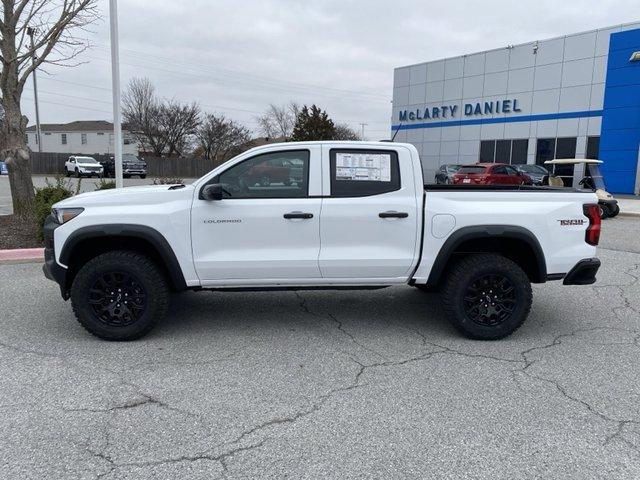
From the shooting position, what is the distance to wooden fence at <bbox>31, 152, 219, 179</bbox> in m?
45.2

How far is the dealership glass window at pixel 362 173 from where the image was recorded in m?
4.74

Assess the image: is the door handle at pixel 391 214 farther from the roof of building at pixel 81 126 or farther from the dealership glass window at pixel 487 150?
the roof of building at pixel 81 126

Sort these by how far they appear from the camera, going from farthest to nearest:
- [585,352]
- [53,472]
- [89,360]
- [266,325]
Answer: [266,325] < [585,352] < [89,360] < [53,472]

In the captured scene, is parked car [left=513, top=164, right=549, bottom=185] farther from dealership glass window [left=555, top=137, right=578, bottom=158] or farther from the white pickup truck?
the white pickup truck

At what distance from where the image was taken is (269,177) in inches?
186

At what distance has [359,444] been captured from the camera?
10.1ft

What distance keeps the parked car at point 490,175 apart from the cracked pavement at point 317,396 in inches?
584

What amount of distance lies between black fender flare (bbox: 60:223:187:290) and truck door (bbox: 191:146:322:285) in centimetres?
24

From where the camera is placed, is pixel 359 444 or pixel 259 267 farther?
pixel 259 267

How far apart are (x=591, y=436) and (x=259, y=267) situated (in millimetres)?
2826

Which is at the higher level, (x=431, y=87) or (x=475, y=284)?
(x=431, y=87)

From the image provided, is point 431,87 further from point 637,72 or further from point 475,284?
point 475,284

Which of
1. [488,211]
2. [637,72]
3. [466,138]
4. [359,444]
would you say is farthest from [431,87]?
[359,444]

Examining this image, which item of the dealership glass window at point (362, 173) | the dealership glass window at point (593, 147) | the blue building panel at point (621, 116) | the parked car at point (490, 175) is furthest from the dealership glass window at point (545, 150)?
the dealership glass window at point (362, 173)
